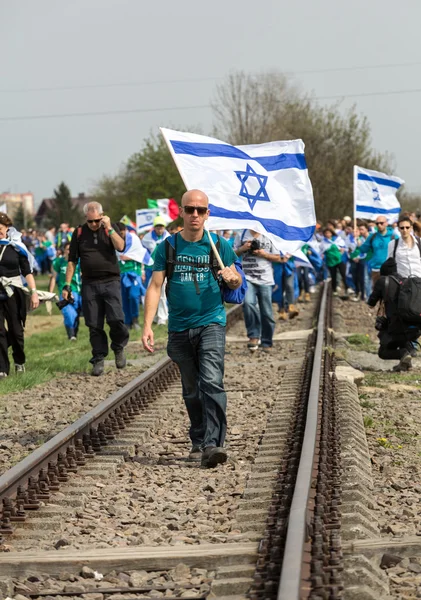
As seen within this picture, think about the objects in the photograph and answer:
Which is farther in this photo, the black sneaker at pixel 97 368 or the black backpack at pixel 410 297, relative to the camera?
the black sneaker at pixel 97 368

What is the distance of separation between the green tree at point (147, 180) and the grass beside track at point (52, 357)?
54.3m

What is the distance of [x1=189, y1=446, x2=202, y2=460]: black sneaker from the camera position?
8.11 metres

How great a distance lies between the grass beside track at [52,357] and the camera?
1292 cm

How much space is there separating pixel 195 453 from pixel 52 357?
8.69 meters

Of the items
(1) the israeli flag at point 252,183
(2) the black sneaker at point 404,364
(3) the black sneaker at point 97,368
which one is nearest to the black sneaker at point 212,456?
(1) the israeli flag at point 252,183

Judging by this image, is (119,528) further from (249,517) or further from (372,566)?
(372,566)

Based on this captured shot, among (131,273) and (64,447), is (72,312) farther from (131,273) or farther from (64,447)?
(64,447)

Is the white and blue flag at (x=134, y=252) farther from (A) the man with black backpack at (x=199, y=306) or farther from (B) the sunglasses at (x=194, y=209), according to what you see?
(B) the sunglasses at (x=194, y=209)

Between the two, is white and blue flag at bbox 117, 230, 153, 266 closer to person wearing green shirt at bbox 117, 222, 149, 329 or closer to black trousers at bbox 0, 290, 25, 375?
person wearing green shirt at bbox 117, 222, 149, 329

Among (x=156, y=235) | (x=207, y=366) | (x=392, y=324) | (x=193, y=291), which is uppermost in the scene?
(x=193, y=291)

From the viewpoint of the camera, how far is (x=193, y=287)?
25.5 feet

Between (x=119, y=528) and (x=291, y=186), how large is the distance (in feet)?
16.7

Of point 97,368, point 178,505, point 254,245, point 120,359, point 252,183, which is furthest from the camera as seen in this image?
point 254,245

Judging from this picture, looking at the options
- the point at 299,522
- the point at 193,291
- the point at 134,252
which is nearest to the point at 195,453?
the point at 193,291
